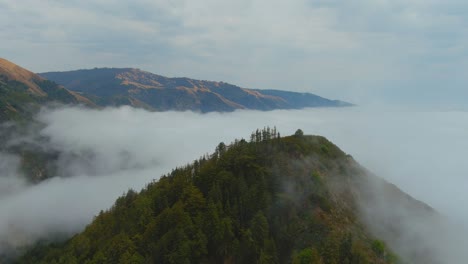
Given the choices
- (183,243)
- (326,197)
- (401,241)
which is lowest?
(401,241)

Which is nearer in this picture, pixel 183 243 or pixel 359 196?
pixel 183 243

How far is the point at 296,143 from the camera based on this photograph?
185375 mm

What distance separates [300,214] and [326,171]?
43.2 meters

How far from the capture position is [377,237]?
155 meters

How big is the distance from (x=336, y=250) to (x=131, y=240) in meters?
76.4

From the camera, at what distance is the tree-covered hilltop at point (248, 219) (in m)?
120

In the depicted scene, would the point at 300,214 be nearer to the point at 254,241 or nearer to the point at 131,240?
the point at 254,241

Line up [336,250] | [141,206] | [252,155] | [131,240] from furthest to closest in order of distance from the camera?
[252,155] → [141,206] → [131,240] → [336,250]

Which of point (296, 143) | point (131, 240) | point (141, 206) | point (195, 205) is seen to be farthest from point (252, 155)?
point (131, 240)

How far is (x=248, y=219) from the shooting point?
13650 cm

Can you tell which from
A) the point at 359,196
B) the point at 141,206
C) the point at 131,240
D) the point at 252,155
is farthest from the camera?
the point at 359,196

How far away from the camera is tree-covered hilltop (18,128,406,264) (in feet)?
393

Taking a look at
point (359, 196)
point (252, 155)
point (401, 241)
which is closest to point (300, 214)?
point (252, 155)

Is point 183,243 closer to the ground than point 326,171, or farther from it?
closer to the ground
